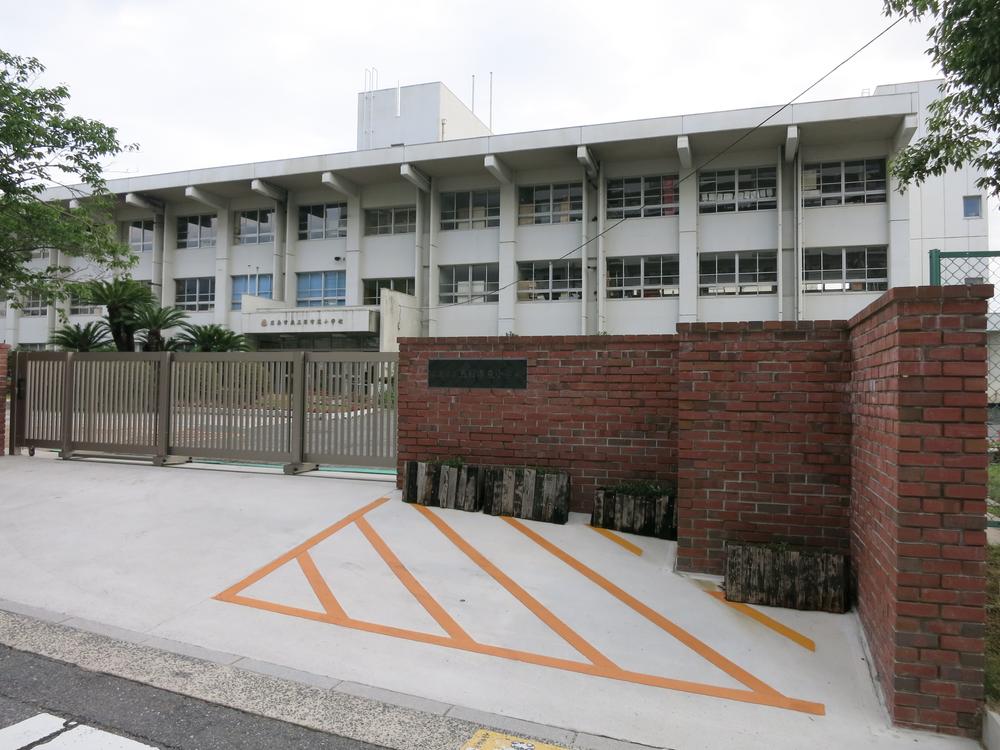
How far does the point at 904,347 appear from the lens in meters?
3.19

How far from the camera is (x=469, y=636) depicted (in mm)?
4199

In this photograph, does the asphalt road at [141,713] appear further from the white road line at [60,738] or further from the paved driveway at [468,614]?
the paved driveway at [468,614]

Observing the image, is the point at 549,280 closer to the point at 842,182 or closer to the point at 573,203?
the point at 573,203

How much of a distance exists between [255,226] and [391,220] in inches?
300

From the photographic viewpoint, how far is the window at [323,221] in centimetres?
2938

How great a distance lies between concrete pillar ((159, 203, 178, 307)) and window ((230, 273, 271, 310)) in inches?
165

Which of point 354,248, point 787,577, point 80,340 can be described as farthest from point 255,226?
point 787,577

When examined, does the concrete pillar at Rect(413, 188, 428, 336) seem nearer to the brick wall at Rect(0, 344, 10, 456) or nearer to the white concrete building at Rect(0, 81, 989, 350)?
the white concrete building at Rect(0, 81, 989, 350)

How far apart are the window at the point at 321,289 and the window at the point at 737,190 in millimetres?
16579

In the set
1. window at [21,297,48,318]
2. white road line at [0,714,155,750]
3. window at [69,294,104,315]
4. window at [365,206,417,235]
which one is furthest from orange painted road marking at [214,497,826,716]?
window at [21,297,48,318]

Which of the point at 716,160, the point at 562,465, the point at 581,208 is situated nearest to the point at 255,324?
the point at 581,208

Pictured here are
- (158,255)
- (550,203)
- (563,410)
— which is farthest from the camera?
(158,255)

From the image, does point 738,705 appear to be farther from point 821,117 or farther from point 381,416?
point 821,117

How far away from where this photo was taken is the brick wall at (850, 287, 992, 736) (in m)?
3.05
